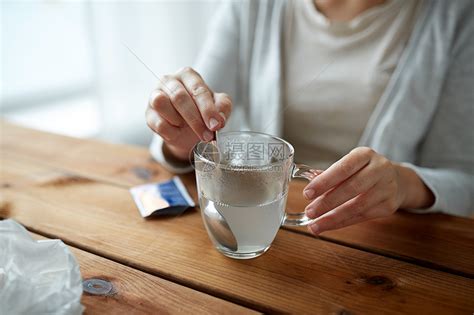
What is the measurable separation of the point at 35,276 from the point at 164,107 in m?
0.24

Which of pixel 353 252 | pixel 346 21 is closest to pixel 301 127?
pixel 346 21

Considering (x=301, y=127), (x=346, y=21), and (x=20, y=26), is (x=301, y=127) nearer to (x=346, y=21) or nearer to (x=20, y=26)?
(x=346, y=21)

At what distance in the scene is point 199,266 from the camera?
1.64 ft

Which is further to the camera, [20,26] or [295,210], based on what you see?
[20,26]

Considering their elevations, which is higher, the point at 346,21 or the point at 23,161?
the point at 346,21

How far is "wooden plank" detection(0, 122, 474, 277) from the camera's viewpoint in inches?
21.4

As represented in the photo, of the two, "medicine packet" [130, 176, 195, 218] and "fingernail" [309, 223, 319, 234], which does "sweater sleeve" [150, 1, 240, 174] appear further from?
"fingernail" [309, 223, 319, 234]

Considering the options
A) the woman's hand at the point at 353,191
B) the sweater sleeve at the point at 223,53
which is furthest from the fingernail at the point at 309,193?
the sweater sleeve at the point at 223,53

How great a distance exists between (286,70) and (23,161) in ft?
1.79

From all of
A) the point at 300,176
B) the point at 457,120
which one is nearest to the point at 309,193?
the point at 300,176

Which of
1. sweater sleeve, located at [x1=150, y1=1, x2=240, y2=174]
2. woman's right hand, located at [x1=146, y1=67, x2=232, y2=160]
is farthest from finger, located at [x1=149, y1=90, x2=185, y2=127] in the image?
sweater sleeve, located at [x1=150, y1=1, x2=240, y2=174]

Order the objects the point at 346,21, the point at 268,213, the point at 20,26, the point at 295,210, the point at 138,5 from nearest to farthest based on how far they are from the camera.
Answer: the point at 268,213, the point at 295,210, the point at 346,21, the point at 20,26, the point at 138,5

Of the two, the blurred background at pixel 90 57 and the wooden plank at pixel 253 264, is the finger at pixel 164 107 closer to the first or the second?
the wooden plank at pixel 253 264

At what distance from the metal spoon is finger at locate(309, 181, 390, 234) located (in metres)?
0.10
